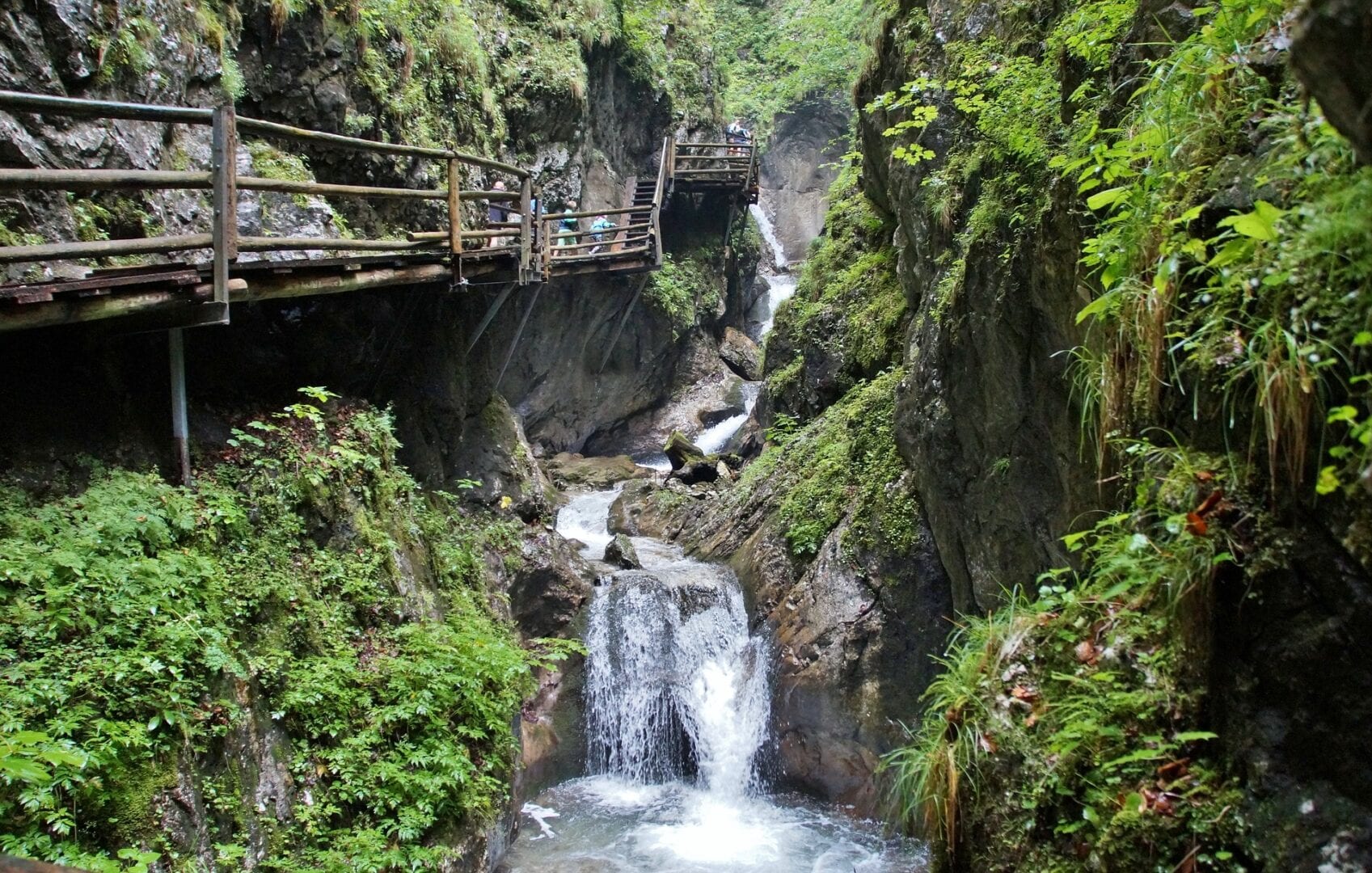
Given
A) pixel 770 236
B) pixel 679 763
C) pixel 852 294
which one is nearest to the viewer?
pixel 679 763

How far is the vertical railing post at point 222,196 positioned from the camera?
207 inches

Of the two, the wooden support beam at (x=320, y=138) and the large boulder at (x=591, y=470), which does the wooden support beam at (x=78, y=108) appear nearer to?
the wooden support beam at (x=320, y=138)

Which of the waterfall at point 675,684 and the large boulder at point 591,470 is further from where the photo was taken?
the large boulder at point 591,470

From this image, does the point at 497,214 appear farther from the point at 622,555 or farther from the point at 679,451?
the point at 622,555

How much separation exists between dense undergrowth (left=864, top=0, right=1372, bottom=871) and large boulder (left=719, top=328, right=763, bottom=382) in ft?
57.4

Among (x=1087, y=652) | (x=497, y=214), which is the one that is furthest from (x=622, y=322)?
(x=1087, y=652)

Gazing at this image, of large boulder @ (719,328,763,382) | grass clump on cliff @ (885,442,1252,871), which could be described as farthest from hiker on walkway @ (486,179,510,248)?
grass clump on cliff @ (885,442,1252,871)

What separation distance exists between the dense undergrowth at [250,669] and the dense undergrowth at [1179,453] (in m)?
3.48

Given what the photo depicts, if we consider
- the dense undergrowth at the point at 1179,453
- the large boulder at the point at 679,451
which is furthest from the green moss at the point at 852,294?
the dense undergrowth at the point at 1179,453

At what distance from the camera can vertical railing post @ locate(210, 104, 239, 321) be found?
5270 mm

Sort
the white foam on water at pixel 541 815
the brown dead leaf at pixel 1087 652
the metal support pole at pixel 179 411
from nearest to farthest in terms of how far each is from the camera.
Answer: the brown dead leaf at pixel 1087 652 → the metal support pole at pixel 179 411 → the white foam on water at pixel 541 815

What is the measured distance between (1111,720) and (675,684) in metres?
7.71

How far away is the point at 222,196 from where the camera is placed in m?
5.33

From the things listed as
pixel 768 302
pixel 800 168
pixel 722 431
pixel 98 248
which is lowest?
pixel 722 431
